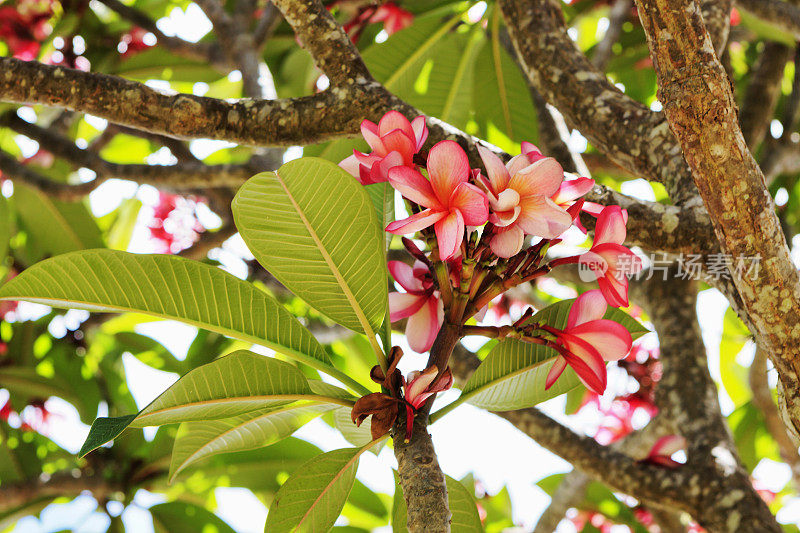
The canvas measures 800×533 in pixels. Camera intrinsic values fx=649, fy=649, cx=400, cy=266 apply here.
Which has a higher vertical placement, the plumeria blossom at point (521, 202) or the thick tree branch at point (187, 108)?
the thick tree branch at point (187, 108)

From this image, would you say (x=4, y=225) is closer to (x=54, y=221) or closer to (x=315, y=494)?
(x=54, y=221)

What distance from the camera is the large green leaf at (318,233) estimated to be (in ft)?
2.07

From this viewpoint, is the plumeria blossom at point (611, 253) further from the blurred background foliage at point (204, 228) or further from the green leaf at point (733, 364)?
the green leaf at point (733, 364)

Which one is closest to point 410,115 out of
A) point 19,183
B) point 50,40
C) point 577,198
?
point 577,198

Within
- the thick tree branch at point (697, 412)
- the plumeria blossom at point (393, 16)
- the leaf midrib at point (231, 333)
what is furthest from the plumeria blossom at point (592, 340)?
the plumeria blossom at point (393, 16)

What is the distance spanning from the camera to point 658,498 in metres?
1.17

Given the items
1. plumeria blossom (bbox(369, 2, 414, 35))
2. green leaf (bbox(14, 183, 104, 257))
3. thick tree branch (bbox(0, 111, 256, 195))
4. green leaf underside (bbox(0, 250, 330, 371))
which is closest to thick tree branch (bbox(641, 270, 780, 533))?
green leaf underside (bbox(0, 250, 330, 371))

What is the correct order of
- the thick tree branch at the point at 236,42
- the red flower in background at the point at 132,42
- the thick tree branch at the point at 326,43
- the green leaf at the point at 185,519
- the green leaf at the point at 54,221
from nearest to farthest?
the thick tree branch at the point at 326,43
the green leaf at the point at 185,519
the thick tree branch at the point at 236,42
the green leaf at the point at 54,221
the red flower in background at the point at 132,42

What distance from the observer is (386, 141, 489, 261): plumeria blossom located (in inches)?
24.3

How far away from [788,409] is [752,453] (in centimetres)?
185

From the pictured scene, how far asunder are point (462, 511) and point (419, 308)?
0.94 feet

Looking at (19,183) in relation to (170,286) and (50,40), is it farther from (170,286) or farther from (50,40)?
(170,286)

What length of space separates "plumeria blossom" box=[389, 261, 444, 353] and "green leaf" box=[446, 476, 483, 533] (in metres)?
0.21

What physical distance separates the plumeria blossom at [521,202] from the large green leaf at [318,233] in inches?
4.8
